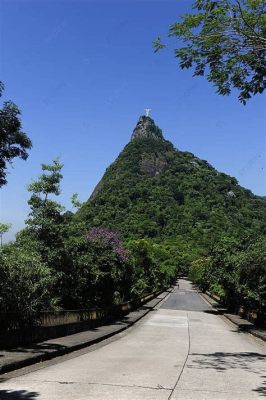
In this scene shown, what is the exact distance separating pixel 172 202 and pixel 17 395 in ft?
453

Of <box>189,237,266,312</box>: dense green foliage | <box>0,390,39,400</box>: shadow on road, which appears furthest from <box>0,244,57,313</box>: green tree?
<box>189,237,266,312</box>: dense green foliage

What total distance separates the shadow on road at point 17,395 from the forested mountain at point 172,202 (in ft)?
296

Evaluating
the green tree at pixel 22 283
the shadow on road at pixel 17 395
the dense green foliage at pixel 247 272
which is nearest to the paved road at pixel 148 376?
the shadow on road at pixel 17 395

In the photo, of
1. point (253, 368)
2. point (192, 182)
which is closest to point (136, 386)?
point (253, 368)

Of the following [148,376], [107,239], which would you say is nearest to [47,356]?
[148,376]

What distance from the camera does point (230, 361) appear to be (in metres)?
12.6

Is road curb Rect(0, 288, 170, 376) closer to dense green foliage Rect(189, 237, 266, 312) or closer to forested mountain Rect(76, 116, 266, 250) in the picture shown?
dense green foliage Rect(189, 237, 266, 312)

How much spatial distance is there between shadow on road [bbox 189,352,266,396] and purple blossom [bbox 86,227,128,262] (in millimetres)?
10021

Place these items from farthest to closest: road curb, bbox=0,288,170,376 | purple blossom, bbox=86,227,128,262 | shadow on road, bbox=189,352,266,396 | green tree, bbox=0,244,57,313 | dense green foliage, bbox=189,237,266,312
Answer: dense green foliage, bbox=189,237,266,312
purple blossom, bbox=86,227,128,262
green tree, bbox=0,244,57,313
shadow on road, bbox=189,352,266,396
road curb, bbox=0,288,170,376

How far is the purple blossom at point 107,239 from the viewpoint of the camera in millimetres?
23281

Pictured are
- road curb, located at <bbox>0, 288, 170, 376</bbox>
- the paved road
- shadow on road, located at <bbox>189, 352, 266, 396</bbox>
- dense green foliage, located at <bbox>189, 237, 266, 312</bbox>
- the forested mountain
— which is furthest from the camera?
the forested mountain

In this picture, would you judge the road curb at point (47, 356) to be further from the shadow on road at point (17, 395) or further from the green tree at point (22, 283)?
the shadow on road at point (17, 395)

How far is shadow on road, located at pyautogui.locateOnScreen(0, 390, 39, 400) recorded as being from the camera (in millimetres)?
7002

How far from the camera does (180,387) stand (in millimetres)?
8344
